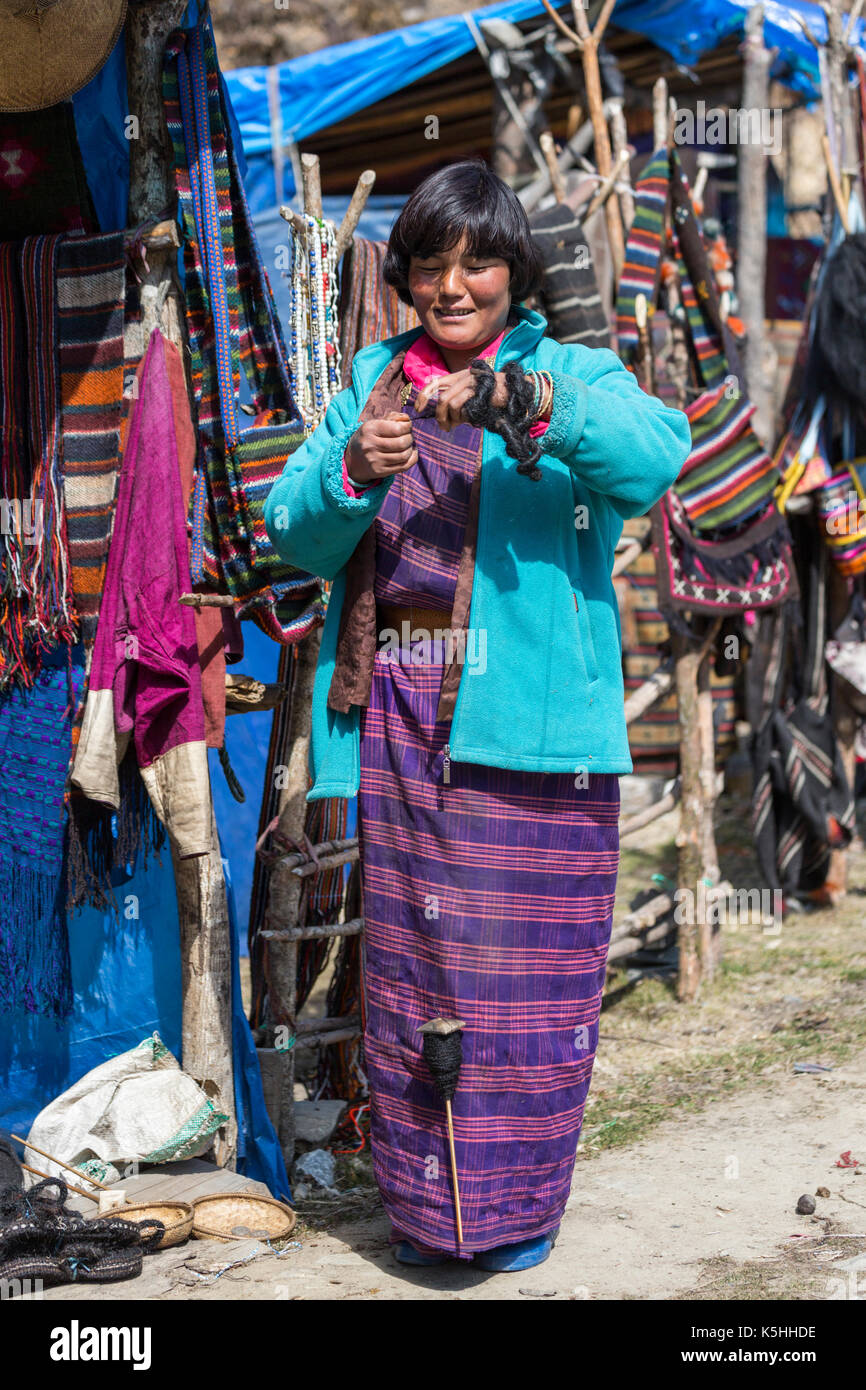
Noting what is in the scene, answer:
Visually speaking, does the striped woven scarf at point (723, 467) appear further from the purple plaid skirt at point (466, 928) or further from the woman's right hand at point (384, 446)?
the woman's right hand at point (384, 446)

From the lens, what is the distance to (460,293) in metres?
2.62

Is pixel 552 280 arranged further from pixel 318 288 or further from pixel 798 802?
pixel 798 802

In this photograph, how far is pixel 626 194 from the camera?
5.05 metres

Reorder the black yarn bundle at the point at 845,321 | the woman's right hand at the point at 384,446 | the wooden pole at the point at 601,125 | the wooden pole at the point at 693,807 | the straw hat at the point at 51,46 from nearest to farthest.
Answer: the woman's right hand at the point at 384,446 < the straw hat at the point at 51,46 < the wooden pole at the point at 601,125 < the wooden pole at the point at 693,807 < the black yarn bundle at the point at 845,321

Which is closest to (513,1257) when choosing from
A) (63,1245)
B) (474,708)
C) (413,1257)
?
(413,1257)

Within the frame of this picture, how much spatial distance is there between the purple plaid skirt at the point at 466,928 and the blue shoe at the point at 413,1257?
0.34 ft

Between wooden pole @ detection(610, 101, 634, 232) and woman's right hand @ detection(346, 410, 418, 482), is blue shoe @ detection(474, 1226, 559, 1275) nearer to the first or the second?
woman's right hand @ detection(346, 410, 418, 482)

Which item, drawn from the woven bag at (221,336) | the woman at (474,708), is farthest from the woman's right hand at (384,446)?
the woven bag at (221,336)

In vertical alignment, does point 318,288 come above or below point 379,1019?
above

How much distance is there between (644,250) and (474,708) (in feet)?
8.65

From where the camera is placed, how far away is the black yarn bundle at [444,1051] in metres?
2.70
